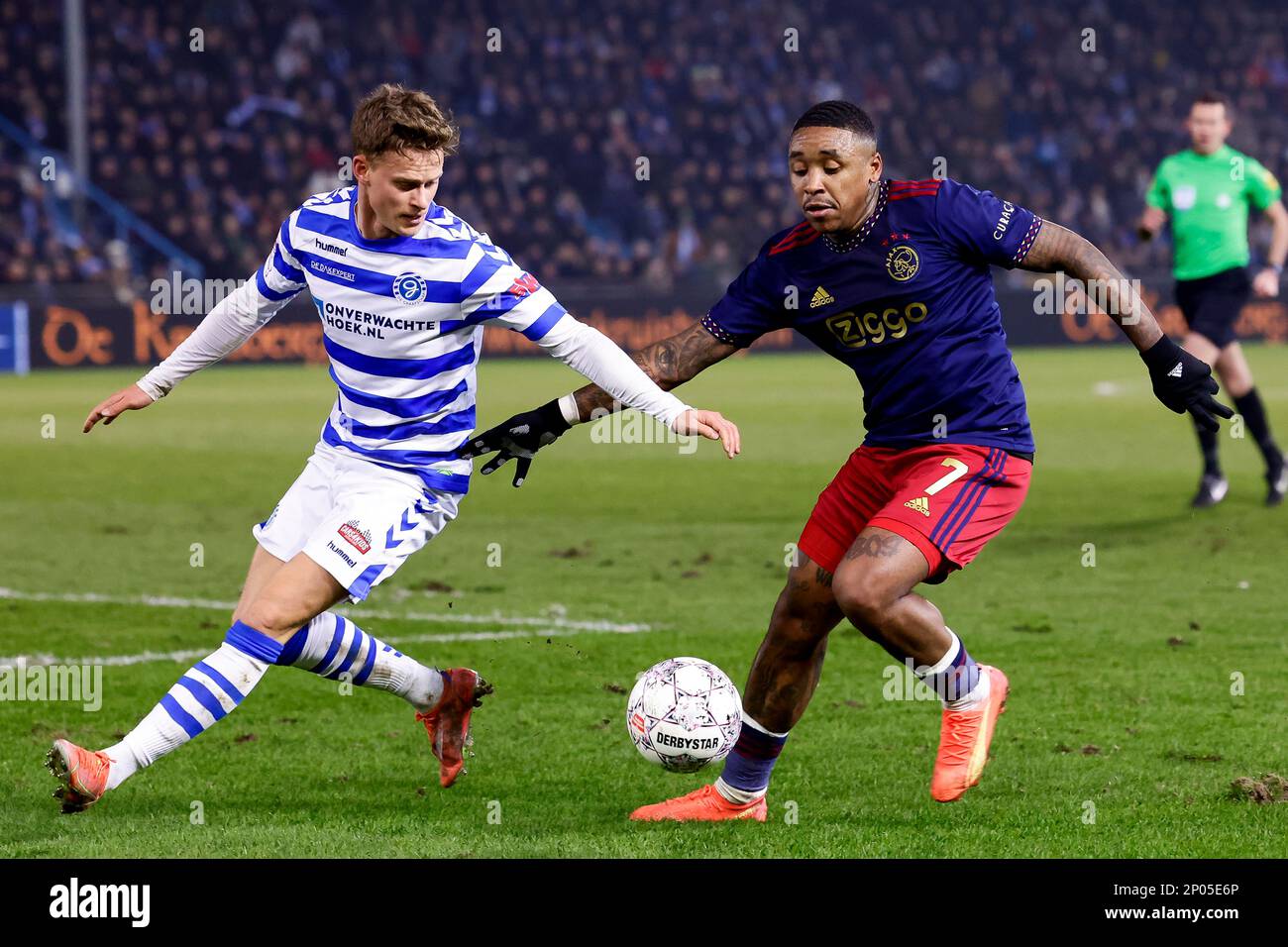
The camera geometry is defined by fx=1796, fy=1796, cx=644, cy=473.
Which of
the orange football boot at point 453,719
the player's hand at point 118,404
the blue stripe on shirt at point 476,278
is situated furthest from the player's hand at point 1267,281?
the player's hand at point 118,404

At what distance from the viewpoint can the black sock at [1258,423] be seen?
11445mm

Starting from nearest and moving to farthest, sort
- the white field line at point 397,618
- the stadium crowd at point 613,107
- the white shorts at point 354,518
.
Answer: the white shorts at point 354,518 → the white field line at point 397,618 → the stadium crowd at point 613,107

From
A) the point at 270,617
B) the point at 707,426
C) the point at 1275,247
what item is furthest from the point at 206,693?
the point at 1275,247

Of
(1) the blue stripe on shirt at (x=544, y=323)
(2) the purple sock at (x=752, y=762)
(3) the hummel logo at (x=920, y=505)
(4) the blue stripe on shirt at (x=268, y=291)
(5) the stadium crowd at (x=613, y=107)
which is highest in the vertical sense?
(5) the stadium crowd at (x=613, y=107)

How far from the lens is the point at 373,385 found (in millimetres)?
5141

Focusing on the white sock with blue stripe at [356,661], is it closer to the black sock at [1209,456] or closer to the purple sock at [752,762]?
the purple sock at [752,762]

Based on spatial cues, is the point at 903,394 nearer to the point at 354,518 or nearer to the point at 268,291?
the point at 354,518

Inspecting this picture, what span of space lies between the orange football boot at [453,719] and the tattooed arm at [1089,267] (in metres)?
2.10

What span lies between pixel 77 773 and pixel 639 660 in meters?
3.15

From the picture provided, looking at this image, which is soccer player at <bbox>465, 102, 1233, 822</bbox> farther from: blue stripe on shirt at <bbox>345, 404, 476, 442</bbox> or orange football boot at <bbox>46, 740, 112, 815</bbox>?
orange football boot at <bbox>46, 740, 112, 815</bbox>

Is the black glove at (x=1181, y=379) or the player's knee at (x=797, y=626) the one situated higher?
the black glove at (x=1181, y=379)

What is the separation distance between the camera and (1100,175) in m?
33.3

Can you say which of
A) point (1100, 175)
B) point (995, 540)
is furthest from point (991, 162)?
point (995, 540)

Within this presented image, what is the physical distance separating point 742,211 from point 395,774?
2586 centimetres
